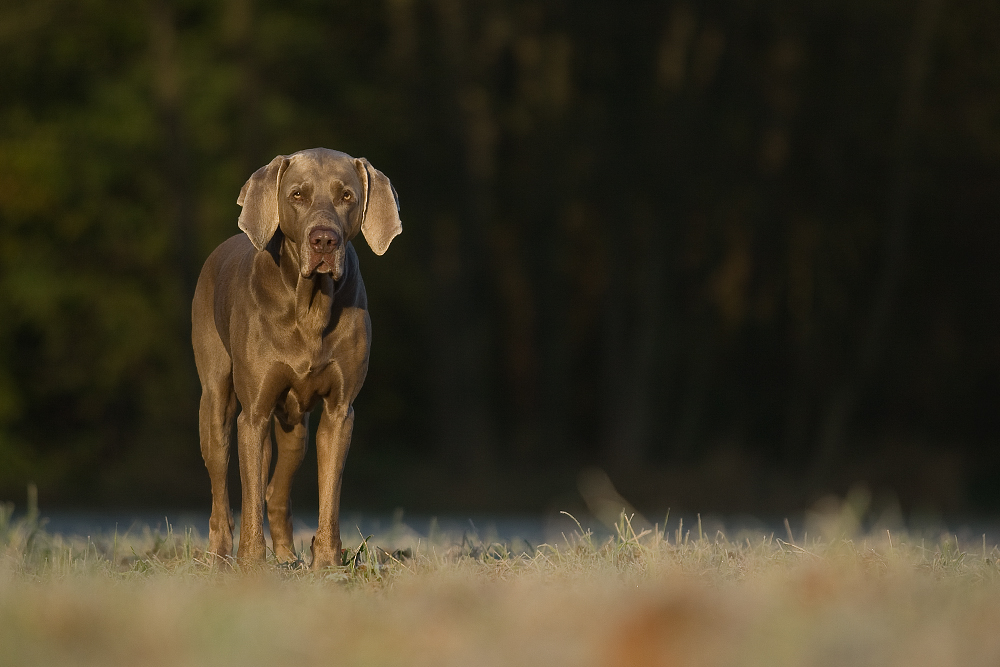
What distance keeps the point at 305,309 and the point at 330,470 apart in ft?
2.58

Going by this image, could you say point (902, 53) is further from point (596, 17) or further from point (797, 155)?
point (596, 17)

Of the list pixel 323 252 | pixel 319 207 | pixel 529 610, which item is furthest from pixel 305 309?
pixel 529 610

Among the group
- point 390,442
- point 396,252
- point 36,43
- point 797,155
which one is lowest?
point 390,442

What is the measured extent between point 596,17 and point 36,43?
29.5 ft

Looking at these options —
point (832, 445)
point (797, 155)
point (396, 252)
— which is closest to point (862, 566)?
point (832, 445)

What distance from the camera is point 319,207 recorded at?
6.24 m

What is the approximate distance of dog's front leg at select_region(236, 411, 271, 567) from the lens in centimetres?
650

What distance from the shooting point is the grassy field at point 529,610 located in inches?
143

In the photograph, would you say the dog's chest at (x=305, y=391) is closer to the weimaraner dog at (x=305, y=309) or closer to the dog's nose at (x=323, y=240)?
the weimaraner dog at (x=305, y=309)

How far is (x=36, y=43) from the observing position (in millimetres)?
22312

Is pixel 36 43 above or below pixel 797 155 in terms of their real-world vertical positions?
above

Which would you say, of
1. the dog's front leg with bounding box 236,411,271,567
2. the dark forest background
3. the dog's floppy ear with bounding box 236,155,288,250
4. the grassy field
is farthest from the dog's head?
the dark forest background

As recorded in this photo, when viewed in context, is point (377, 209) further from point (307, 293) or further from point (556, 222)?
point (556, 222)

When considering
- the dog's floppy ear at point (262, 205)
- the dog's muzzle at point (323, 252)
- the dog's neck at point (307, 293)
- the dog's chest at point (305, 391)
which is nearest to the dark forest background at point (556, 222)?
the dog's chest at point (305, 391)
